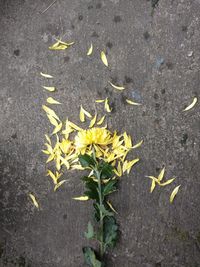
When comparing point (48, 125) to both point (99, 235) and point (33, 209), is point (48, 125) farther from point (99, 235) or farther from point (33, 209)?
point (99, 235)

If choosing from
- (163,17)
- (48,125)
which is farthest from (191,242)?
(163,17)

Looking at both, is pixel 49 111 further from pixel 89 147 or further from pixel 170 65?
pixel 170 65

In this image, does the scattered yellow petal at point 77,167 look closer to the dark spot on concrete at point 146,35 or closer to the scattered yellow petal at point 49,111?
the scattered yellow petal at point 49,111

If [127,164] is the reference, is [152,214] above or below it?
below

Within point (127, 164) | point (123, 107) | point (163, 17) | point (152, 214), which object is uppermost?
point (163, 17)

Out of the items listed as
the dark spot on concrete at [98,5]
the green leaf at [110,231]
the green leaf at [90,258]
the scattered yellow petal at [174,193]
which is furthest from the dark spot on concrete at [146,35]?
the green leaf at [90,258]

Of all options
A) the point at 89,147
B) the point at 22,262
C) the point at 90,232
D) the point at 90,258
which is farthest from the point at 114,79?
the point at 22,262

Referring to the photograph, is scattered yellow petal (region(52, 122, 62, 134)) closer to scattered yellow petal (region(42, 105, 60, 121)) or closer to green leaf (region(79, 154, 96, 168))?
scattered yellow petal (region(42, 105, 60, 121))
